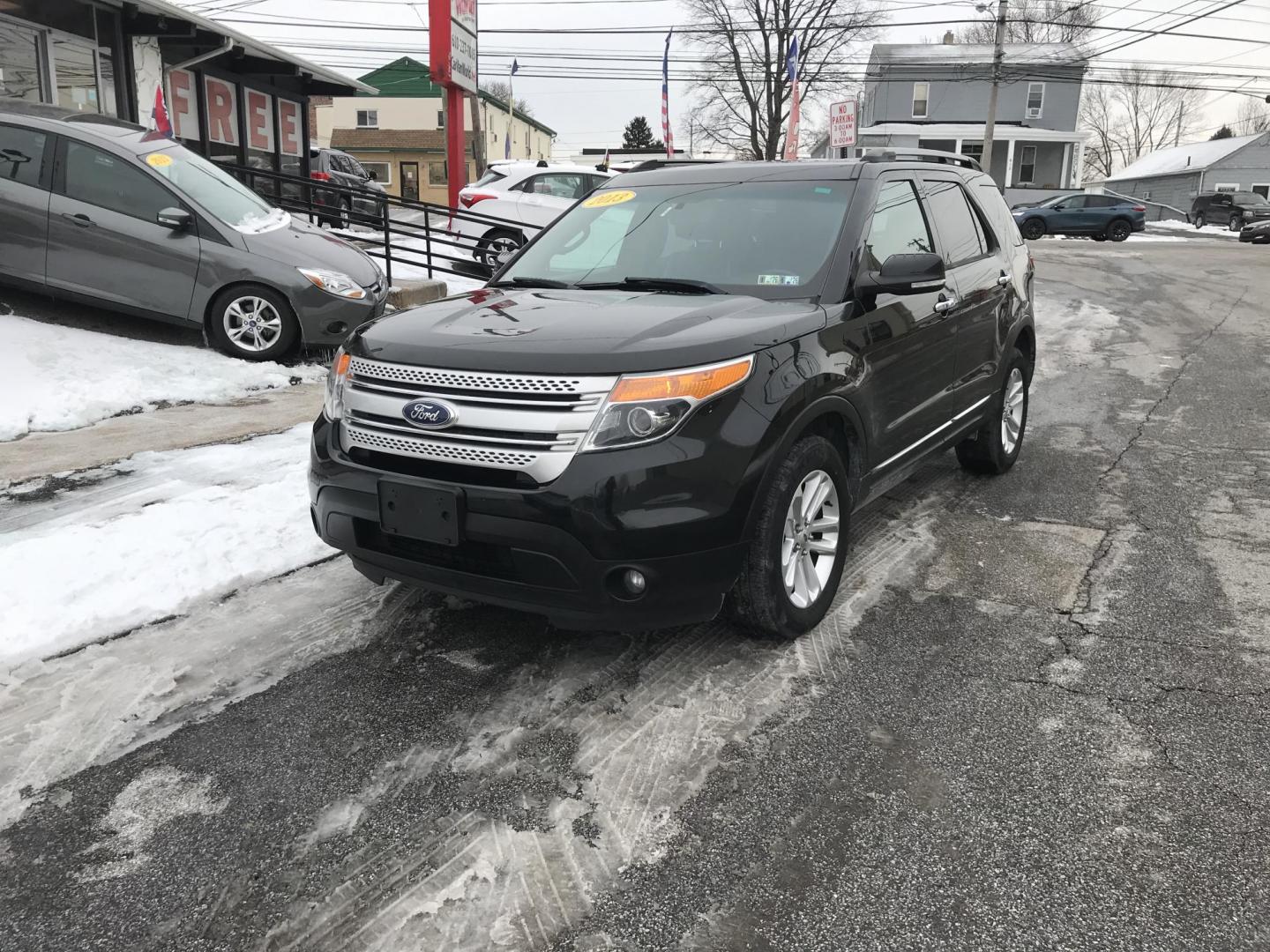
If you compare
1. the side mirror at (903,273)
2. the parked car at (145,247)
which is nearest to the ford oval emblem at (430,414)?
the side mirror at (903,273)

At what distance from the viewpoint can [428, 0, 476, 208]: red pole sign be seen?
13.0m

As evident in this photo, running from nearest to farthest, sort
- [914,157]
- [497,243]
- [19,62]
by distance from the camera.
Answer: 1. [914,157]
2. [19,62]
3. [497,243]

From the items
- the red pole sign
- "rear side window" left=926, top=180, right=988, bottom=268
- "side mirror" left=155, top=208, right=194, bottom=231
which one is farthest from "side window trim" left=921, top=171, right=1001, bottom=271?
the red pole sign

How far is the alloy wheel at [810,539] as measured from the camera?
11.3ft

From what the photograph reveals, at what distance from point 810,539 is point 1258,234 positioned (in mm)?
31890

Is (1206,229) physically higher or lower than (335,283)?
higher

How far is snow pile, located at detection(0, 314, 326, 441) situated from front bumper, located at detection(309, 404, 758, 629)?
14.9ft

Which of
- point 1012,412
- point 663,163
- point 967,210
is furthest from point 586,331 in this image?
point 1012,412

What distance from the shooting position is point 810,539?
3592 mm

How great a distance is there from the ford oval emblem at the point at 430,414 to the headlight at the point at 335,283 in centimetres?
553

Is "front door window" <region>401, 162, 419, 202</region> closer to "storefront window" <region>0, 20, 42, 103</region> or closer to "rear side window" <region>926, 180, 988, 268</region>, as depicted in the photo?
"storefront window" <region>0, 20, 42, 103</region>

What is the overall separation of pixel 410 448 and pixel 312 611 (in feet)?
3.69

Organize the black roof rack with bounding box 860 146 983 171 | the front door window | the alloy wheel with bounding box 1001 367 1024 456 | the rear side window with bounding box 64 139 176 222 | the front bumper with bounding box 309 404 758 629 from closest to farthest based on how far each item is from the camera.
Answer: the front bumper with bounding box 309 404 758 629 < the black roof rack with bounding box 860 146 983 171 < the alloy wheel with bounding box 1001 367 1024 456 < the rear side window with bounding box 64 139 176 222 < the front door window

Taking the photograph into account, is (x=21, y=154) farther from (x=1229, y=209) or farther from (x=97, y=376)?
(x=1229, y=209)
